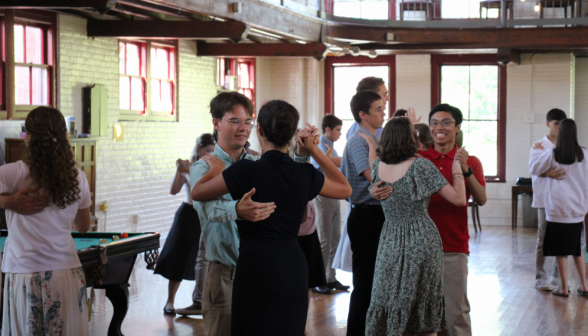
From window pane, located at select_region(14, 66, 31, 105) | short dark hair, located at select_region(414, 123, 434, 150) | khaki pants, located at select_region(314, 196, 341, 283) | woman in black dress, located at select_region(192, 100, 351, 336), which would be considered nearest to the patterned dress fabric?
short dark hair, located at select_region(414, 123, 434, 150)

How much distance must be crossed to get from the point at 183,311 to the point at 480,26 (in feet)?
24.8

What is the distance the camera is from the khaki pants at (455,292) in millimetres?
4055

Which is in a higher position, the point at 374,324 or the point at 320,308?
the point at 374,324

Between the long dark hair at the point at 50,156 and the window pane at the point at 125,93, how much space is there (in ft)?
20.4

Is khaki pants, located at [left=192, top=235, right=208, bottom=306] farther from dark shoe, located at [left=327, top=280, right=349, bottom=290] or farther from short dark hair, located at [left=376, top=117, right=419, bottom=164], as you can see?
short dark hair, located at [left=376, top=117, right=419, bottom=164]

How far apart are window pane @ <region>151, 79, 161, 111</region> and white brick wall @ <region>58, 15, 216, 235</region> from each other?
0.27m

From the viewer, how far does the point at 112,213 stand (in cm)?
909

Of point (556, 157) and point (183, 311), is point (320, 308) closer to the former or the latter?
point (183, 311)

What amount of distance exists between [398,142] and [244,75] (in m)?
9.24

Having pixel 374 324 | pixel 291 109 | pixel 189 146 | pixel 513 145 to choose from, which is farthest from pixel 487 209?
pixel 291 109

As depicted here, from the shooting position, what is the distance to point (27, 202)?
3326 mm

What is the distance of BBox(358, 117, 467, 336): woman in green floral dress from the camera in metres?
3.85

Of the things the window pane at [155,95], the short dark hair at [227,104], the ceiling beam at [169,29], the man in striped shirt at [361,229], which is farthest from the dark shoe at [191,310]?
the window pane at [155,95]

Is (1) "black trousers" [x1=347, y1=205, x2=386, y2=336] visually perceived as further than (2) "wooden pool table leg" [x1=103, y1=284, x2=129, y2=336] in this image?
No
